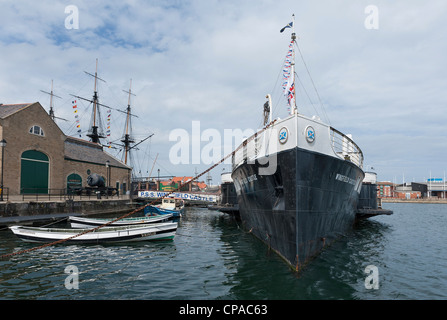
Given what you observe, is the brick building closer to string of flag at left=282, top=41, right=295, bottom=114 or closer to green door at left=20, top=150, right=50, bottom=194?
green door at left=20, top=150, right=50, bottom=194

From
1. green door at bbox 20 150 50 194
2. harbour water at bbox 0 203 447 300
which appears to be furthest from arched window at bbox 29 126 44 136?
harbour water at bbox 0 203 447 300

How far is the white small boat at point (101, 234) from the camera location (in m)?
14.4

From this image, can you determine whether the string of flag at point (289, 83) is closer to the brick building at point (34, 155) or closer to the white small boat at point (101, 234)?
the white small boat at point (101, 234)

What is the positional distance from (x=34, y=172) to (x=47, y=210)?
6.71 metres

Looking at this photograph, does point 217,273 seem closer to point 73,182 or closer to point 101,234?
point 101,234

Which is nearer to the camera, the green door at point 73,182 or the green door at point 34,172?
the green door at point 34,172

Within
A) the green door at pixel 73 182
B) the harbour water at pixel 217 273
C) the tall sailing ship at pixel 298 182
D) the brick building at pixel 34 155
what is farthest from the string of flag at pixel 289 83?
the green door at pixel 73 182

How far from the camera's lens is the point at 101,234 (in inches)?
581

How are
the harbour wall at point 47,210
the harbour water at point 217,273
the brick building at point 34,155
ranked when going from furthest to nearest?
the brick building at point 34,155, the harbour wall at point 47,210, the harbour water at point 217,273

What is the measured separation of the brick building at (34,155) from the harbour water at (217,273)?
45.1 feet
